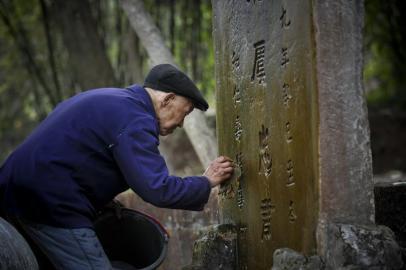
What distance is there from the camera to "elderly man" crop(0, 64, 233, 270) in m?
3.27

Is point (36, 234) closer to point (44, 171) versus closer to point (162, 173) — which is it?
point (44, 171)

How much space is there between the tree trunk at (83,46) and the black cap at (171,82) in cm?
428

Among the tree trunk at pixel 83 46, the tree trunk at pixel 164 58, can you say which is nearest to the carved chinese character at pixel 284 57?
the tree trunk at pixel 164 58

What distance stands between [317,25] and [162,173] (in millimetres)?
1139

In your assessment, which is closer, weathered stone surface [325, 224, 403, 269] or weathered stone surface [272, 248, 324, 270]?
weathered stone surface [325, 224, 403, 269]

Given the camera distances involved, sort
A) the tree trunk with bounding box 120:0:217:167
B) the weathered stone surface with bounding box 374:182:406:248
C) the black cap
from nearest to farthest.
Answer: the black cap → the weathered stone surface with bounding box 374:182:406:248 → the tree trunk with bounding box 120:0:217:167

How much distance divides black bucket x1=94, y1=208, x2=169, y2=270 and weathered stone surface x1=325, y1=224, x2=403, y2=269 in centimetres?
126

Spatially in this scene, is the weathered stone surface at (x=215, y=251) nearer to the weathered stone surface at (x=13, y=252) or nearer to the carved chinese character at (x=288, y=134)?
the carved chinese character at (x=288, y=134)

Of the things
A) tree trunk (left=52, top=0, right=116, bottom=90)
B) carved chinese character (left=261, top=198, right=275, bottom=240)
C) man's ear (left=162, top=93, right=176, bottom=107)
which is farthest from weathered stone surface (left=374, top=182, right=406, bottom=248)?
tree trunk (left=52, top=0, right=116, bottom=90)

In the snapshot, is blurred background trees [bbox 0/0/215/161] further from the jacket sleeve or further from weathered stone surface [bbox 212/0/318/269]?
the jacket sleeve

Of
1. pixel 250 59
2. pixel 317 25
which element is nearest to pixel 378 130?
pixel 250 59

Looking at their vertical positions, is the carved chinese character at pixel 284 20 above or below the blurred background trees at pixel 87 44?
below

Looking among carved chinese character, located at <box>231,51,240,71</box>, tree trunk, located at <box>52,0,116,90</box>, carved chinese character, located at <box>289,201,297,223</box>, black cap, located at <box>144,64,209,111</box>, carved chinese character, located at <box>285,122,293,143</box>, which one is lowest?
carved chinese character, located at <box>289,201,297,223</box>

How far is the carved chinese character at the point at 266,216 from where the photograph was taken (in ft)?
11.9
